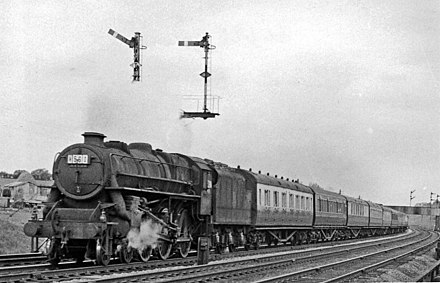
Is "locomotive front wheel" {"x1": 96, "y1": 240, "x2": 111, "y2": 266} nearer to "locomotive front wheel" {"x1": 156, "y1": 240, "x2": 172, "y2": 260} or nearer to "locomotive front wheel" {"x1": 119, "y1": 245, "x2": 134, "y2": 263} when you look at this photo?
"locomotive front wheel" {"x1": 119, "y1": 245, "x2": 134, "y2": 263}

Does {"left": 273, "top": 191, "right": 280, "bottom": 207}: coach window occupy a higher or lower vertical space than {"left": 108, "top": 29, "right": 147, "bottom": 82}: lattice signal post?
lower

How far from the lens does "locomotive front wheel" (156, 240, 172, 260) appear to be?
57.9 feet

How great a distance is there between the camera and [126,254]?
1619 centimetres

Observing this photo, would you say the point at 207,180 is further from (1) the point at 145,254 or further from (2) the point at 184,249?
(1) the point at 145,254

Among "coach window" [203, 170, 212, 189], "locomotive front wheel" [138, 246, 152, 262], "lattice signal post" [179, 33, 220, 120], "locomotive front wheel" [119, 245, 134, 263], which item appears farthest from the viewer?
"lattice signal post" [179, 33, 220, 120]

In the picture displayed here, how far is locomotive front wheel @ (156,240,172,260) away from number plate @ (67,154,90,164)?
137 inches

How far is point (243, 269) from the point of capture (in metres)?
16.6

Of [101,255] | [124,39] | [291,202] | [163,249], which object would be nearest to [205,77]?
[124,39]

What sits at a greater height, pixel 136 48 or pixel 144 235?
pixel 136 48

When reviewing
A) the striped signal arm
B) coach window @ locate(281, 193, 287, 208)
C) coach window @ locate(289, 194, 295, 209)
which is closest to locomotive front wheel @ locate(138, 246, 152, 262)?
the striped signal arm

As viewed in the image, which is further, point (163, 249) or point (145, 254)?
point (163, 249)

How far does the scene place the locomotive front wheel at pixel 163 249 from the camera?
17.7 meters

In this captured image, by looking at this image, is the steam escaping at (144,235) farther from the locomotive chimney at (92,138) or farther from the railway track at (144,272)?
the locomotive chimney at (92,138)

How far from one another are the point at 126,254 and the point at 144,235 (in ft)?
2.55
